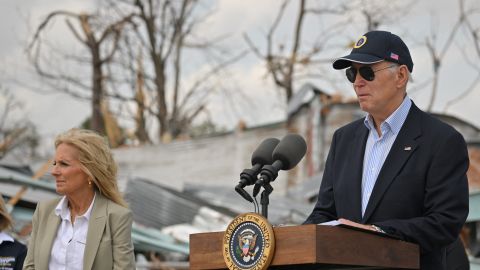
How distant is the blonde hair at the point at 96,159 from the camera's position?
5824 millimetres

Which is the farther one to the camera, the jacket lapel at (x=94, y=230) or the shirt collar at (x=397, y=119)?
the jacket lapel at (x=94, y=230)

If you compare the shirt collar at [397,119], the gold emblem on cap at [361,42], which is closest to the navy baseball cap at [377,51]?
the gold emblem on cap at [361,42]

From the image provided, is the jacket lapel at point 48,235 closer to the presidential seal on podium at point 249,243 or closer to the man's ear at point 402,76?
the presidential seal on podium at point 249,243

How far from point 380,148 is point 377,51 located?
A: 463 millimetres

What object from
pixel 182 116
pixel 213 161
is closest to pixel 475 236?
pixel 213 161

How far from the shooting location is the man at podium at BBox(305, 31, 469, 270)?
4.45m

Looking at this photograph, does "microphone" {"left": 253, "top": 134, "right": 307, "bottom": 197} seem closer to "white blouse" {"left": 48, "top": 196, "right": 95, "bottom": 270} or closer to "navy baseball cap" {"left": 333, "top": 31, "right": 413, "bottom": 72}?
"navy baseball cap" {"left": 333, "top": 31, "right": 413, "bottom": 72}

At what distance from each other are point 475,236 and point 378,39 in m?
7.52

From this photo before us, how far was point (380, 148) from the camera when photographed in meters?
4.79

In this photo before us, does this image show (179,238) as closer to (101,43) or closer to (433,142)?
(433,142)

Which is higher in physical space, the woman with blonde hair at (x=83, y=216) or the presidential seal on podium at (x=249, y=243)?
the woman with blonde hair at (x=83, y=216)

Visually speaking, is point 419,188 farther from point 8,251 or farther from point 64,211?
point 8,251

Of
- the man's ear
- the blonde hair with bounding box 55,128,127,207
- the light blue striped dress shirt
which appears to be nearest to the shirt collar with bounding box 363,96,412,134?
the light blue striped dress shirt

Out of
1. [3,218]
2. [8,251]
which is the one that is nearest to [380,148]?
[8,251]
